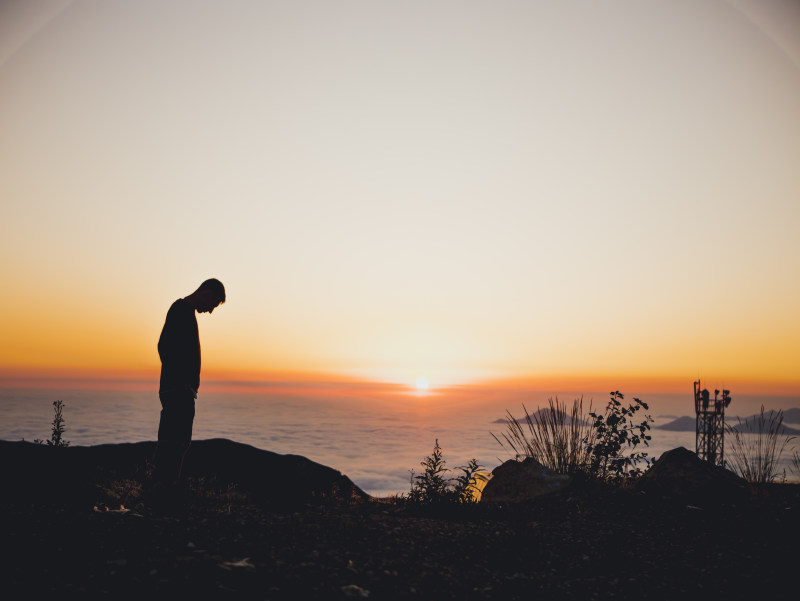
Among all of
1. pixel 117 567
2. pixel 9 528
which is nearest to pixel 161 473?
pixel 9 528

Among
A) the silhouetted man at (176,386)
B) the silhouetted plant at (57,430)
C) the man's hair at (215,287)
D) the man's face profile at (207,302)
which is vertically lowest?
the silhouetted plant at (57,430)

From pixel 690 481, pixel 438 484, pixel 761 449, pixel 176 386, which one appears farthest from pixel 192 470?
pixel 761 449

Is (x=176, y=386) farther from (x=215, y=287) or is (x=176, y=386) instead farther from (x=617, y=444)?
(x=617, y=444)

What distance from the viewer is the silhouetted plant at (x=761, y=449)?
331 inches

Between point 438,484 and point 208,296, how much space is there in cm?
361

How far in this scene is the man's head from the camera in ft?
19.1

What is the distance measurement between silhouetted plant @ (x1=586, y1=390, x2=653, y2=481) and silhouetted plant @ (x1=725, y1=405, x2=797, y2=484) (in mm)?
1289

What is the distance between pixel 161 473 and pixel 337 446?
232ft

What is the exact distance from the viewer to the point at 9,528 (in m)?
4.06

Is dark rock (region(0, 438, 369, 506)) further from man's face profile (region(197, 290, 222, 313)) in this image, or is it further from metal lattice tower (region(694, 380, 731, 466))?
metal lattice tower (region(694, 380, 731, 466))

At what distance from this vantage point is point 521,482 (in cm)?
776

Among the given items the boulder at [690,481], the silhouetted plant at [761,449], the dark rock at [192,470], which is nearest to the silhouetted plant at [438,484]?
the dark rock at [192,470]

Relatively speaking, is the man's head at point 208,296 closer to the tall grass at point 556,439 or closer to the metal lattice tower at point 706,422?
the tall grass at point 556,439

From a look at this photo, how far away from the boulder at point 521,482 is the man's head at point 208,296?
4.34m
